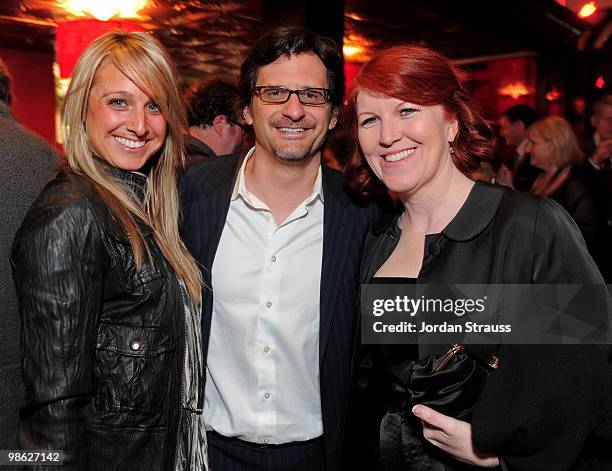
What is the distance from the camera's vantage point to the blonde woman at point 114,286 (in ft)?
4.42

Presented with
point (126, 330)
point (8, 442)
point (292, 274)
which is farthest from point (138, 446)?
point (292, 274)

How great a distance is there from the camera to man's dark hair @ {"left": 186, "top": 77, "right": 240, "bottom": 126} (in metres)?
3.77

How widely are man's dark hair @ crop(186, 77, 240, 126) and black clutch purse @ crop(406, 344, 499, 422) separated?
106 inches

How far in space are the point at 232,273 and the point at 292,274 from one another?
0.20m

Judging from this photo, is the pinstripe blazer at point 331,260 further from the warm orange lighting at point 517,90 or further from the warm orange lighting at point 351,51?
the warm orange lighting at point 517,90

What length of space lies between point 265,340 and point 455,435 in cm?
74

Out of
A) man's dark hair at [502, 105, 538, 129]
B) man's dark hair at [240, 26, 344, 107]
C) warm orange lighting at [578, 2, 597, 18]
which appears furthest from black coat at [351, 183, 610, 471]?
man's dark hair at [502, 105, 538, 129]

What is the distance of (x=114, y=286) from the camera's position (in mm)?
1477

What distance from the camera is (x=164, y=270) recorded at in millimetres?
1598

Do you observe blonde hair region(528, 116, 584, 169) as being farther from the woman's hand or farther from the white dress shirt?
the woman's hand

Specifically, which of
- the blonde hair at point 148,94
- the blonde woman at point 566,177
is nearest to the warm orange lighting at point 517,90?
the blonde woman at point 566,177

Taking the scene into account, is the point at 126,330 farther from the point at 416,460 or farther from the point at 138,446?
the point at 416,460

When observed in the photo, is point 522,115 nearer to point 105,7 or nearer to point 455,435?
point 105,7

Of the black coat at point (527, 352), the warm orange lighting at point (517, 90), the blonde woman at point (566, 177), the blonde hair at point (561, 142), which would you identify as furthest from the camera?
the warm orange lighting at point (517, 90)
